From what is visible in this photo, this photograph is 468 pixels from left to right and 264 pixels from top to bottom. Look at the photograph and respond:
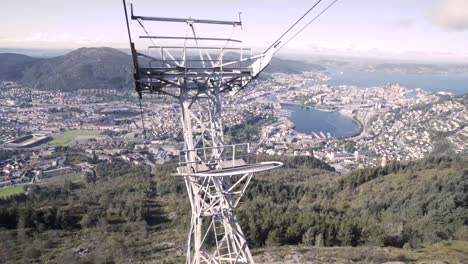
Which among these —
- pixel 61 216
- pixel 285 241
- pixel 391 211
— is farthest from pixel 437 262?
pixel 61 216

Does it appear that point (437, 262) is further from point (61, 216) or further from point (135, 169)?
point (135, 169)

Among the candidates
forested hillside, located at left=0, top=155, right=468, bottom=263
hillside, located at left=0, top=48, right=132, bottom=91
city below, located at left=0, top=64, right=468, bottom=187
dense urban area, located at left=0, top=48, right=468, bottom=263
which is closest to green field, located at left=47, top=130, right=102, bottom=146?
city below, located at left=0, top=64, right=468, bottom=187

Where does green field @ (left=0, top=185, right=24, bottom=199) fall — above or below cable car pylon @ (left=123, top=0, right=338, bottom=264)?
below

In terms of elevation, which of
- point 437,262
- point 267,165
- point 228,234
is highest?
point 267,165

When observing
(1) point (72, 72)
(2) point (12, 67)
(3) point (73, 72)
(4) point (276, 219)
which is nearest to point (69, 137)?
(4) point (276, 219)

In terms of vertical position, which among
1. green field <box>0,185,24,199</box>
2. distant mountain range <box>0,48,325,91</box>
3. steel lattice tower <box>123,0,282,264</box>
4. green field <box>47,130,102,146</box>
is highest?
distant mountain range <box>0,48,325,91</box>

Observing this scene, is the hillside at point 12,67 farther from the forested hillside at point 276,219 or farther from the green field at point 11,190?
the forested hillside at point 276,219

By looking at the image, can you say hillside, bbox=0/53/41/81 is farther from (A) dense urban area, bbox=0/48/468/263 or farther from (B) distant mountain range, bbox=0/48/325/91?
(A) dense urban area, bbox=0/48/468/263

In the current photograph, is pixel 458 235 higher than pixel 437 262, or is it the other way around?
pixel 437 262
